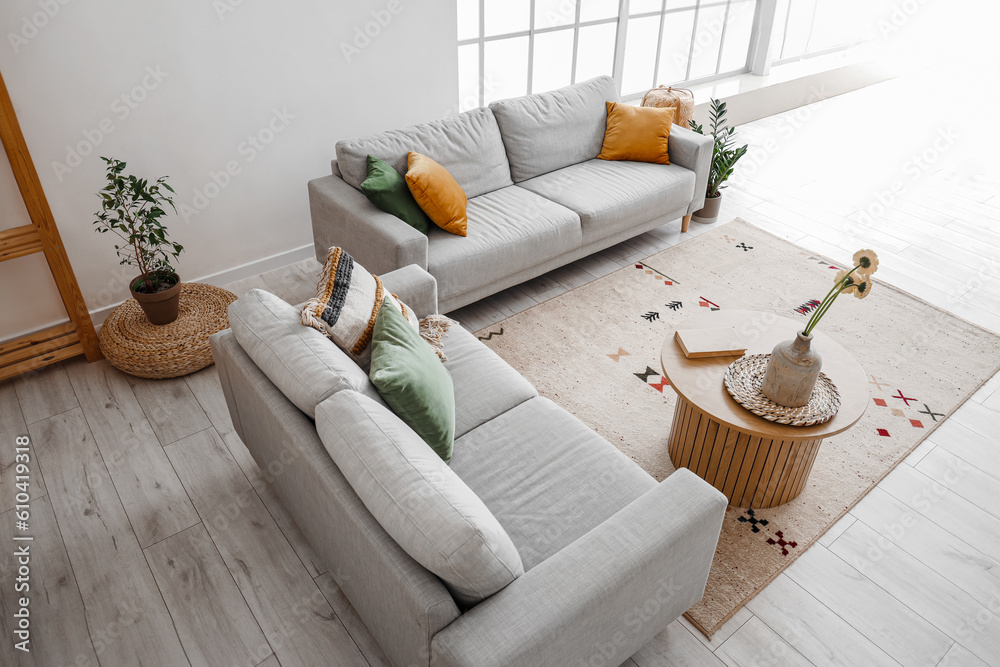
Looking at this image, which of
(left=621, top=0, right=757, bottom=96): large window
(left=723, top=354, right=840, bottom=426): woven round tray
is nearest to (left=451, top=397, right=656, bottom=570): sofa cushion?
(left=723, top=354, right=840, bottom=426): woven round tray

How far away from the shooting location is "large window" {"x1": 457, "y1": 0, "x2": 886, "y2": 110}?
466cm

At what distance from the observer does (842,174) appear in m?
5.30

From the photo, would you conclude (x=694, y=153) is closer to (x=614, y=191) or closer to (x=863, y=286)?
(x=614, y=191)

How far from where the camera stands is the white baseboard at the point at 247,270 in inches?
A: 139

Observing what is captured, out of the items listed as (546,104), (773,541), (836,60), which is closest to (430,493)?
(773,541)

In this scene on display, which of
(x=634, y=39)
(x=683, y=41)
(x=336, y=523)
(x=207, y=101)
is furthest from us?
(x=683, y=41)

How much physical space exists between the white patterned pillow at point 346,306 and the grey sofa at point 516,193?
2.57 ft

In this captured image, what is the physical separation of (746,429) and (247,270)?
283cm

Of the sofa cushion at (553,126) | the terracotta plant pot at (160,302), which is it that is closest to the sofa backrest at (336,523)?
the terracotta plant pot at (160,302)

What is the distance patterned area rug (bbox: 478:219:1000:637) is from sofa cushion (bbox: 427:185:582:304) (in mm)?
295

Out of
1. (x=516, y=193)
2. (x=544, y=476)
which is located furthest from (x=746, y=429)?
(x=516, y=193)

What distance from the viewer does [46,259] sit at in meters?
3.12

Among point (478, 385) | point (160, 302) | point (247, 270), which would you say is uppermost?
point (478, 385)

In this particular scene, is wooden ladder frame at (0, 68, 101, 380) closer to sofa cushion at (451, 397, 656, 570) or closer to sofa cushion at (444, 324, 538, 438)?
sofa cushion at (444, 324, 538, 438)
